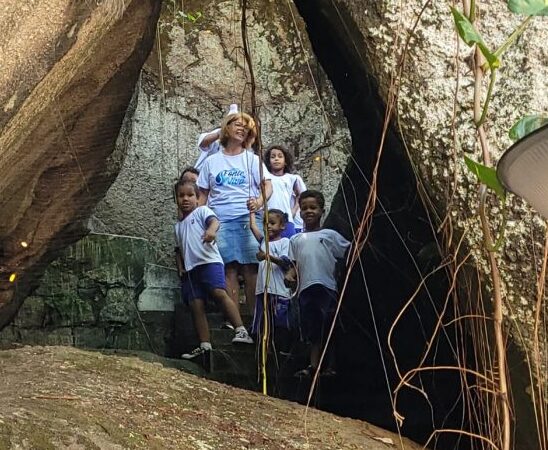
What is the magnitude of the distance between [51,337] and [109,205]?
208 centimetres

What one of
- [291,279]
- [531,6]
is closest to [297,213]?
[291,279]

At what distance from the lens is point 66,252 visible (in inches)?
248

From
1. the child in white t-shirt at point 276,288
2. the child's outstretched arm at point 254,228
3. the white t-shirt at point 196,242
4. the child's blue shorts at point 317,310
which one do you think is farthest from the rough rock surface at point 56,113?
the child's blue shorts at point 317,310

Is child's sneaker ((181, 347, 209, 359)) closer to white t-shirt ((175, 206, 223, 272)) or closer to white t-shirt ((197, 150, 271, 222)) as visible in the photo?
white t-shirt ((175, 206, 223, 272))

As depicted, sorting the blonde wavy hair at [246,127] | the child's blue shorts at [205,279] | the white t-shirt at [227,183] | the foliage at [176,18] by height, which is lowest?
the child's blue shorts at [205,279]

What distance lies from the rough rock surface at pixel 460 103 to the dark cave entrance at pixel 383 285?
176mm

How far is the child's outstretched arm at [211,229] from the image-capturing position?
5.28 metres

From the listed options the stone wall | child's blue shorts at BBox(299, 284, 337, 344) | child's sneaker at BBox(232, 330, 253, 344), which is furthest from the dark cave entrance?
the stone wall

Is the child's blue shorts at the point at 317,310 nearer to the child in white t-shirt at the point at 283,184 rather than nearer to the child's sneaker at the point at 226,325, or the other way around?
the child's sneaker at the point at 226,325

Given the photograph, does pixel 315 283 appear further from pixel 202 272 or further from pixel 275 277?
pixel 202 272

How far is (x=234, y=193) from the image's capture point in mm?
5496

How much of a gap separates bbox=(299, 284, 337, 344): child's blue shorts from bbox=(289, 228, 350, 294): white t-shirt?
0.04 metres

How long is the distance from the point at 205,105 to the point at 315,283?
3.60m

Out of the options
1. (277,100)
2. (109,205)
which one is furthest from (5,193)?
(277,100)
